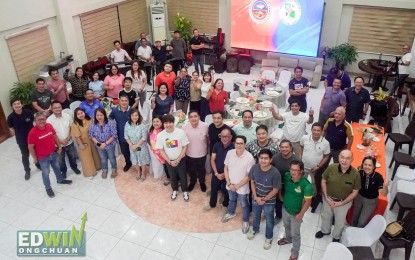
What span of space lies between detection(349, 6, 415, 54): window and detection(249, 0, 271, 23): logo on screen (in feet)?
8.59

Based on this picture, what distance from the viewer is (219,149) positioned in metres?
5.10

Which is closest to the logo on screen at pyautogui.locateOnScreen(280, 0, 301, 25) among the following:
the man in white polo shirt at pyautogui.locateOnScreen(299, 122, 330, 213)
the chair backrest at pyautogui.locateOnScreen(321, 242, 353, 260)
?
the man in white polo shirt at pyautogui.locateOnScreen(299, 122, 330, 213)

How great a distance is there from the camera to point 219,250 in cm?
502

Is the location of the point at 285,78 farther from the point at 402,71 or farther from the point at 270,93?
the point at 402,71

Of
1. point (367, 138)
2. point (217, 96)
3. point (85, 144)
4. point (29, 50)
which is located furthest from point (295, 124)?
point (29, 50)

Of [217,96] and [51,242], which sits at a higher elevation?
[217,96]

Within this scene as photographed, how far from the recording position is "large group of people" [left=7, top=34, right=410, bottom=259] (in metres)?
4.50

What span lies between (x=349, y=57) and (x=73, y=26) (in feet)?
26.4

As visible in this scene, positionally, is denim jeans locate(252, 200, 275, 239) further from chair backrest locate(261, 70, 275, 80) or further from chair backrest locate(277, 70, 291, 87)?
chair backrest locate(261, 70, 275, 80)

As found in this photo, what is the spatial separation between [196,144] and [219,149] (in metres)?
0.59

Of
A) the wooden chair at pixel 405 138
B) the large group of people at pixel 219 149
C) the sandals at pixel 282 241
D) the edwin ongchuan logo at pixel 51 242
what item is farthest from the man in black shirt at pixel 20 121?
the wooden chair at pixel 405 138

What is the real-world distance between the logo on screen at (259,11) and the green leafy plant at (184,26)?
2.32m

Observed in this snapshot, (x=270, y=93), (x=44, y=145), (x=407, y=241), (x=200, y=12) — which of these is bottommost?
(x=407, y=241)

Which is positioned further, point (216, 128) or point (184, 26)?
point (184, 26)
